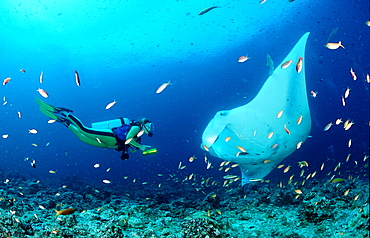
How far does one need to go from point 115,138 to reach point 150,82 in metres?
35.0

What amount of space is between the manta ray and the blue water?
11109 mm

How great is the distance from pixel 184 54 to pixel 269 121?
23185 millimetres

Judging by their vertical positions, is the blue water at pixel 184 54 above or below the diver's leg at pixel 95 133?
above

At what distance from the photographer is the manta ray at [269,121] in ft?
17.5

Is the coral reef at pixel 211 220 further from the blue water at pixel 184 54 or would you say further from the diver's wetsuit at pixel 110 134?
the blue water at pixel 184 54

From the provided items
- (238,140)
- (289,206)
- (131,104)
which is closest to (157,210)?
(238,140)

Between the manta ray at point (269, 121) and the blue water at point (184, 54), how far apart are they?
11109mm

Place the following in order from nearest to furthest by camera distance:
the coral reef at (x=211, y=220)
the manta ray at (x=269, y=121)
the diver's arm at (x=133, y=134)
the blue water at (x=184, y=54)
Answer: the coral reef at (x=211, y=220)
the diver's arm at (x=133, y=134)
the manta ray at (x=269, y=121)
the blue water at (x=184, y=54)

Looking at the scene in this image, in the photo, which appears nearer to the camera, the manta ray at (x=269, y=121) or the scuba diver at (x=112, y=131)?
the scuba diver at (x=112, y=131)

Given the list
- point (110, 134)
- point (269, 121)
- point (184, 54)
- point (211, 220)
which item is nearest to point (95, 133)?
point (110, 134)

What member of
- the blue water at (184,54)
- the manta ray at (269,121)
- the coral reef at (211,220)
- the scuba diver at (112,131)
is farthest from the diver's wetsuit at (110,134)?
the blue water at (184,54)

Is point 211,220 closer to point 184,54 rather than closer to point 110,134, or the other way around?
point 110,134

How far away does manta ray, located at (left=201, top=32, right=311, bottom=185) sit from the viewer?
5.34 meters

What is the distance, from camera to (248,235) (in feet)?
12.0
